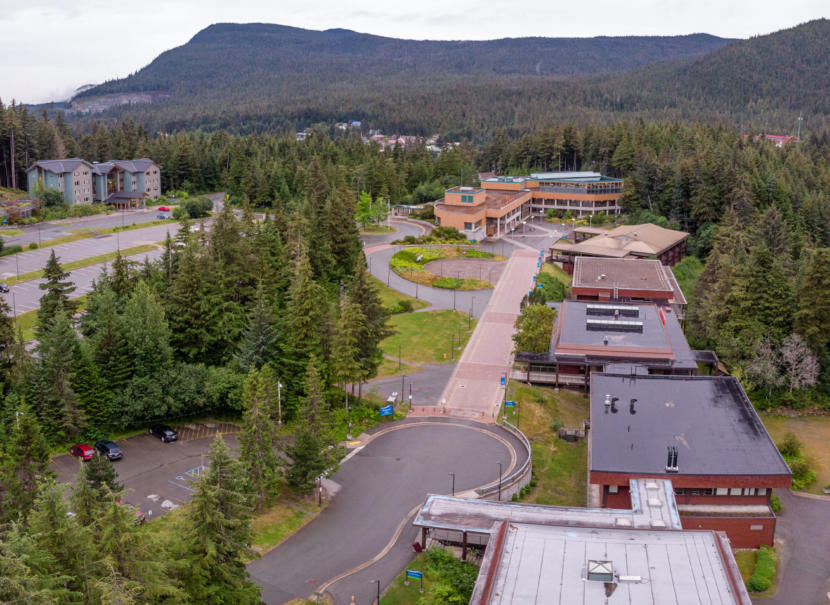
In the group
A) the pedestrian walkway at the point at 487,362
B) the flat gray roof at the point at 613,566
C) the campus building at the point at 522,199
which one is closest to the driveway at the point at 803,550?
the flat gray roof at the point at 613,566

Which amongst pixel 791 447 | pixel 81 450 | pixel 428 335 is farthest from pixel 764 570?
pixel 81 450

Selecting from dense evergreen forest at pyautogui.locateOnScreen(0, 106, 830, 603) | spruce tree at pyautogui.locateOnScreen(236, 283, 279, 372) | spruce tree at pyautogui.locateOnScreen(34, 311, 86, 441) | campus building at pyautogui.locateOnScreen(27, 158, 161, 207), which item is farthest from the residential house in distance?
spruce tree at pyautogui.locateOnScreen(236, 283, 279, 372)

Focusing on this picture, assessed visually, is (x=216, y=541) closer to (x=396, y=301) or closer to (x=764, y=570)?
(x=764, y=570)

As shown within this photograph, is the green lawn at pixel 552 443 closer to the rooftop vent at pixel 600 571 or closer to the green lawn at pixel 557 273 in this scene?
the rooftop vent at pixel 600 571

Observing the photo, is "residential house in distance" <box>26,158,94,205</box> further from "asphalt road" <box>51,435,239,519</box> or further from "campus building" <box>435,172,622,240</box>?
"asphalt road" <box>51,435,239,519</box>

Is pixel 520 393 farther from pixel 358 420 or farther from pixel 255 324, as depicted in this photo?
pixel 255 324
